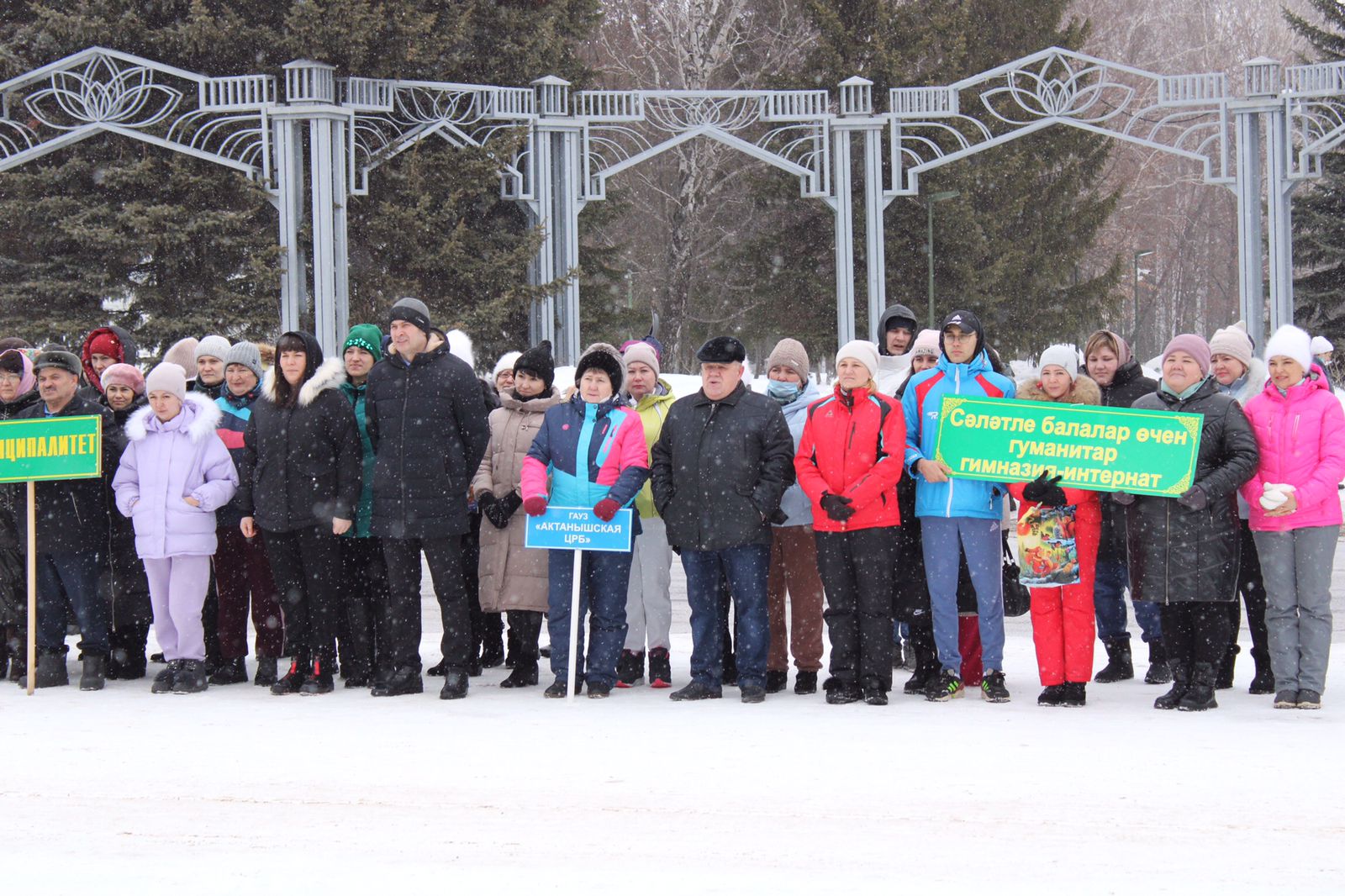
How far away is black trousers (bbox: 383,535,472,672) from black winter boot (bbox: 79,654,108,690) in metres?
1.70

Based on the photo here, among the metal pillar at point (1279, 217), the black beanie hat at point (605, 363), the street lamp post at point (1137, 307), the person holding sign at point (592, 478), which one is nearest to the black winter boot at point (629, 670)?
the person holding sign at point (592, 478)

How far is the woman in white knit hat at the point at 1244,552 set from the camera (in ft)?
28.2

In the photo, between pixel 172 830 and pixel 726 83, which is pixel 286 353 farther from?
pixel 726 83

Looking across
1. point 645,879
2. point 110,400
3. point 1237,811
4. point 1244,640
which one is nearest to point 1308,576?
point 1237,811

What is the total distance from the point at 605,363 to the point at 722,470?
91cm

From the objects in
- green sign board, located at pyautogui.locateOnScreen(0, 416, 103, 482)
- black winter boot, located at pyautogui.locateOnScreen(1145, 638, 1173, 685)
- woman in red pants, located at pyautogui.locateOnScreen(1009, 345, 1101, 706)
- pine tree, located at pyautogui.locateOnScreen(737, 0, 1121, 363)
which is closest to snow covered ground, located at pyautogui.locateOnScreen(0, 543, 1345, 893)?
woman in red pants, located at pyautogui.locateOnScreen(1009, 345, 1101, 706)

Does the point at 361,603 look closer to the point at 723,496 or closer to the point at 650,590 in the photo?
the point at 650,590

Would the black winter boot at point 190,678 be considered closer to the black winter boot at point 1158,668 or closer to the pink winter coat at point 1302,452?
the black winter boot at point 1158,668

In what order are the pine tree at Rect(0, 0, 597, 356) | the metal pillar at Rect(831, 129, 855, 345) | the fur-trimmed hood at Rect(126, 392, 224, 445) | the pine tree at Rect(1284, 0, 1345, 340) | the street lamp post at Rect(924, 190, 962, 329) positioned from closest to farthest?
the fur-trimmed hood at Rect(126, 392, 224, 445), the metal pillar at Rect(831, 129, 855, 345), the pine tree at Rect(0, 0, 597, 356), the pine tree at Rect(1284, 0, 1345, 340), the street lamp post at Rect(924, 190, 962, 329)

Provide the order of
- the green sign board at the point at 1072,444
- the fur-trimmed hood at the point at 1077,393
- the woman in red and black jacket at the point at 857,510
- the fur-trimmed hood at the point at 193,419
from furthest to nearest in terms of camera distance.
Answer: the fur-trimmed hood at the point at 193,419 < the fur-trimmed hood at the point at 1077,393 < the woman in red and black jacket at the point at 857,510 < the green sign board at the point at 1072,444

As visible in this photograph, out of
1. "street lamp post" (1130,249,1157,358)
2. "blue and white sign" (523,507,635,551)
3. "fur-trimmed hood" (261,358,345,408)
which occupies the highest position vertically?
"street lamp post" (1130,249,1157,358)

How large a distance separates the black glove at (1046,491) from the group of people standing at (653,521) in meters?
0.01

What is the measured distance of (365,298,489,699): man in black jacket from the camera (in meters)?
8.84

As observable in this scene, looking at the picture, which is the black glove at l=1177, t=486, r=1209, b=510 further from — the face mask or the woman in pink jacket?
the face mask
